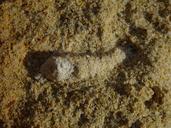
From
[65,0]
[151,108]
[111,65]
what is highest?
[65,0]

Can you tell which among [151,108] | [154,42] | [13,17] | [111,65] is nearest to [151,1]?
[154,42]

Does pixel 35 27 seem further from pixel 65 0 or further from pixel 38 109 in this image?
pixel 38 109

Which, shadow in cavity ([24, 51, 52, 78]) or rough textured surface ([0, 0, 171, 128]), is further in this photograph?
shadow in cavity ([24, 51, 52, 78])

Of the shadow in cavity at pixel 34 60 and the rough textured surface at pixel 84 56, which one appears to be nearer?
the rough textured surface at pixel 84 56

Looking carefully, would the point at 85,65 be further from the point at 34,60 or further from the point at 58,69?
the point at 34,60

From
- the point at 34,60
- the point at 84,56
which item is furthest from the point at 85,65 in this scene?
the point at 34,60
